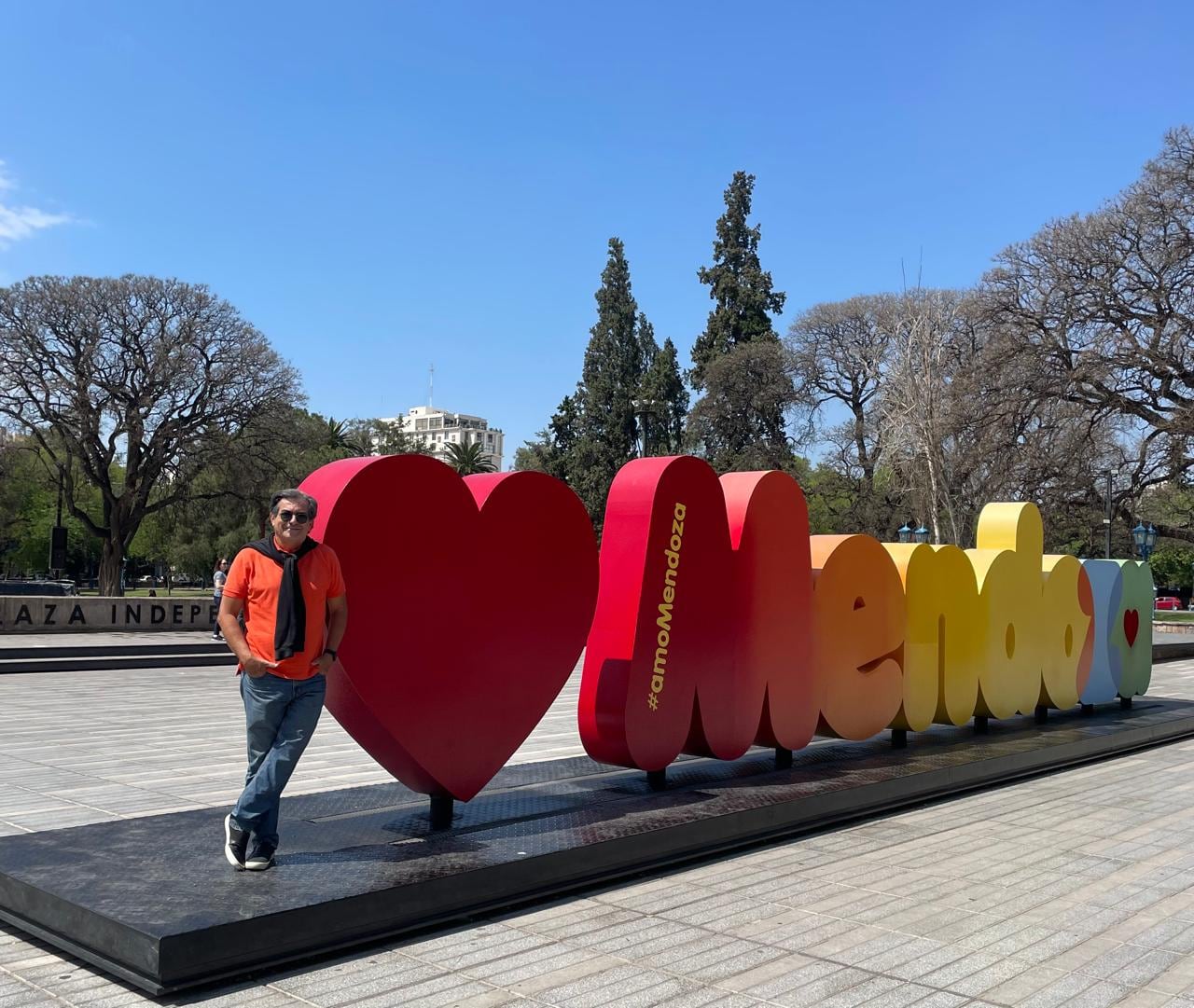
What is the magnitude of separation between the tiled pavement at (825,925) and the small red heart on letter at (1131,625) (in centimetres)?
463

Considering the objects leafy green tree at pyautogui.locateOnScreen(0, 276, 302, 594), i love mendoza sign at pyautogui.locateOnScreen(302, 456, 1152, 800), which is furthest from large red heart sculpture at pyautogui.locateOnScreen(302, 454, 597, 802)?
leafy green tree at pyautogui.locateOnScreen(0, 276, 302, 594)

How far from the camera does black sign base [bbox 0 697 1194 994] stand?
14.8 feet

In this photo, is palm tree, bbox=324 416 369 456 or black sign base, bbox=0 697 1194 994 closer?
black sign base, bbox=0 697 1194 994

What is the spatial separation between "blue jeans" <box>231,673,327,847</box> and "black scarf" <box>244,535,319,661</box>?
0.17 meters

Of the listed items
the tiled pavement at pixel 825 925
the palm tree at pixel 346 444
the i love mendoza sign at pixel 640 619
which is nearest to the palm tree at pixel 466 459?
the palm tree at pixel 346 444

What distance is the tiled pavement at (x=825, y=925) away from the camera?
4.43 m

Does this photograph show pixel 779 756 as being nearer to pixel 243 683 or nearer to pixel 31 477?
pixel 243 683

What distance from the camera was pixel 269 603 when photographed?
5.14 meters

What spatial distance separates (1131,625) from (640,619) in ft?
29.8

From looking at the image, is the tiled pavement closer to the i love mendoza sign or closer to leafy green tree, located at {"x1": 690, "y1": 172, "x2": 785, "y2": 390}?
the i love mendoza sign

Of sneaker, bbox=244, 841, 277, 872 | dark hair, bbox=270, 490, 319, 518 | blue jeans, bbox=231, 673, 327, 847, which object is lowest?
sneaker, bbox=244, 841, 277, 872

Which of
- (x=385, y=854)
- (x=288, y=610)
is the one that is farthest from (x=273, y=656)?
(x=385, y=854)

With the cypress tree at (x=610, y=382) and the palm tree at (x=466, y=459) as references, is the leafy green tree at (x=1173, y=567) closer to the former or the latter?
the cypress tree at (x=610, y=382)

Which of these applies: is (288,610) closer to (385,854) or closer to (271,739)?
(271,739)
